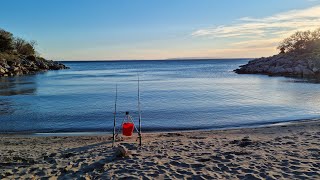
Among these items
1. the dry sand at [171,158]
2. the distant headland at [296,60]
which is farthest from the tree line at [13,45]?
the dry sand at [171,158]

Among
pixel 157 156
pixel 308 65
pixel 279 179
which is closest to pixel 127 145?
pixel 157 156

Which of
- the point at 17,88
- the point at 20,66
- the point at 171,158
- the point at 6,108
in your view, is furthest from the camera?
the point at 20,66

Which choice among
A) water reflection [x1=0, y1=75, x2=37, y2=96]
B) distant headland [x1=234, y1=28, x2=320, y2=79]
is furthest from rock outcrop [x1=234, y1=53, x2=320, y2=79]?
water reflection [x1=0, y1=75, x2=37, y2=96]

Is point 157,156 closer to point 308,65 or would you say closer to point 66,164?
point 66,164

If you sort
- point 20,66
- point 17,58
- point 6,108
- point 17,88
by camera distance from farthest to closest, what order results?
1. point 17,58
2. point 20,66
3. point 17,88
4. point 6,108

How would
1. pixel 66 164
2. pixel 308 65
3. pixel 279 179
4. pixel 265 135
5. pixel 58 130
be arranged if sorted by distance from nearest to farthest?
pixel 279 179 < pixel 66 164 < pixel 265 135 < pixel 58 130 < pixel 308 65

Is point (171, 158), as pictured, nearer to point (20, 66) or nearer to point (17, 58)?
point (20, 66)

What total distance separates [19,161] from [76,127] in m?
6.98

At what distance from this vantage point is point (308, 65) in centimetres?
5966

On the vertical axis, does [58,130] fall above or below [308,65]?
below

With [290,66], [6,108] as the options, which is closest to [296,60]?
[290,66]

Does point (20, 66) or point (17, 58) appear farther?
point (17, 58)

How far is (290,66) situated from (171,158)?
59.1 m

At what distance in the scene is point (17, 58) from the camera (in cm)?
7844
